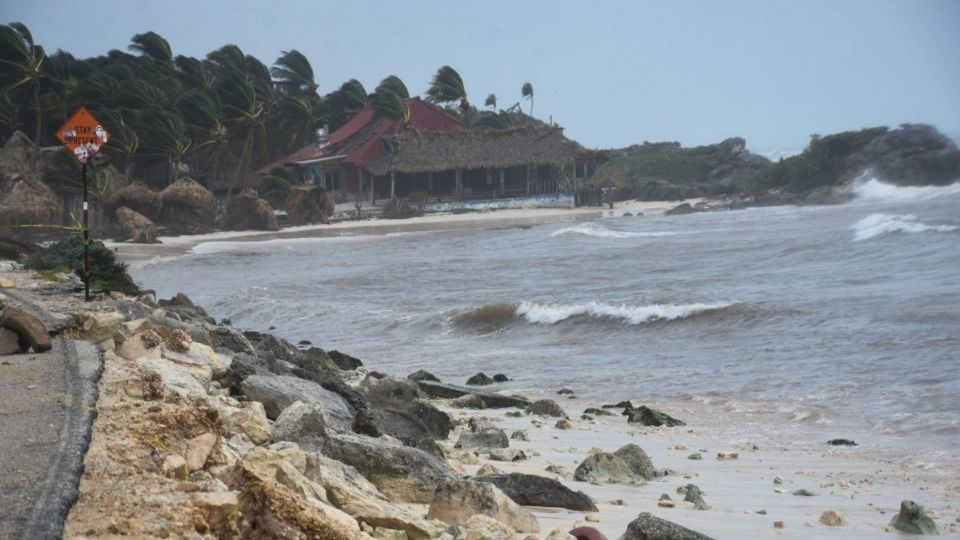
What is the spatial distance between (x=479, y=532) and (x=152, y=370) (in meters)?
3.30

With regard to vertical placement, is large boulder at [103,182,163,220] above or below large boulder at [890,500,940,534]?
above

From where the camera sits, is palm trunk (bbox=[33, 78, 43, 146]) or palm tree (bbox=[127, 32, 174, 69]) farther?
palm tree (bbox=[127, 32, 174, 69])

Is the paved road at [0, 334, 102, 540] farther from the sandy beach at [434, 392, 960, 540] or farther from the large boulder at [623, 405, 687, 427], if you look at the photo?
the large boulder at [623, 405, 687, 427]

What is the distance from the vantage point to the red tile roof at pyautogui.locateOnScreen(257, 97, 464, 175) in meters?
57.3

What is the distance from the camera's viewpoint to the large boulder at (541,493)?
6.07 metres

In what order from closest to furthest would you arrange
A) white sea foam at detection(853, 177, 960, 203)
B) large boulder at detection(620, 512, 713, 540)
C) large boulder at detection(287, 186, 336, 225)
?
1. large boulder at detection(620, 512, 713, 540)
2. large boulder at detection(287, 186, 336, 225)
3. white sea foam at detection(853, 177, 960, 203)

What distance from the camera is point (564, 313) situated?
18891mm

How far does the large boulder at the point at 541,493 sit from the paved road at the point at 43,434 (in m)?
2.03

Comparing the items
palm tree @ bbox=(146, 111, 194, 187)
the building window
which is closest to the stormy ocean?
palm tree @ bbox=(146, 111, 194, 187)

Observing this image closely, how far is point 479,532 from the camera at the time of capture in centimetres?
445

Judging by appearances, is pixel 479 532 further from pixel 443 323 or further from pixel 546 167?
pixel 546 167

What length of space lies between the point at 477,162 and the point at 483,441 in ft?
160

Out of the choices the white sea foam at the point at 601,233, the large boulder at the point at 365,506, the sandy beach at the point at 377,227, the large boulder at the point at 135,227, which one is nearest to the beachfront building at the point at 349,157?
the sandy beach at the point at 377,227

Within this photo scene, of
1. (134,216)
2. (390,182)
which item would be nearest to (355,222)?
(390,182)
